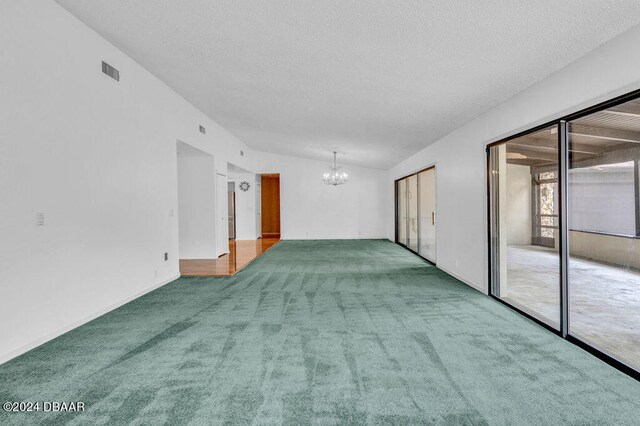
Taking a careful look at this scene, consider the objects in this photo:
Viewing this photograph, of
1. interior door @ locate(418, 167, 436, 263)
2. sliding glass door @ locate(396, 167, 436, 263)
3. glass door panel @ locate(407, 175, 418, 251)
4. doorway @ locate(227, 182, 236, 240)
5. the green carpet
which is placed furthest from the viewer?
doorway @ locate(227, 182, 236, 240)

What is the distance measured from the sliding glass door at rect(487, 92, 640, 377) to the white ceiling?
672 millimetres

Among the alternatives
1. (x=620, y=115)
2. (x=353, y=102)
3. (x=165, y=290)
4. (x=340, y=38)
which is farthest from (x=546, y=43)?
(x=165, y=290)

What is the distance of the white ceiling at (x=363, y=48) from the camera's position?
2.41 m

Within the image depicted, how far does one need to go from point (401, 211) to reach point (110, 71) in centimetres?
866

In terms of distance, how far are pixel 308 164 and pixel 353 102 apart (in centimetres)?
704

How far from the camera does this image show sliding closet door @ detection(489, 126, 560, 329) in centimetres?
382

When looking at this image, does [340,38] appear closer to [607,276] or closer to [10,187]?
[10,187]

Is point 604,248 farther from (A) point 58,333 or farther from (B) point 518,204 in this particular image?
(A) point 58,333

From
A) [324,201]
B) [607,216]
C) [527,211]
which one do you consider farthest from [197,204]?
[607,216]

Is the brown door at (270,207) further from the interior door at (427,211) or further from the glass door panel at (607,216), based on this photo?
the glass door panel at (607,216)

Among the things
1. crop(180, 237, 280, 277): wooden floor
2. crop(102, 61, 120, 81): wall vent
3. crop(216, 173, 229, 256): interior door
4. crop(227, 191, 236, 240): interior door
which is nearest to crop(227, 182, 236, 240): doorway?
crop(227, 191, 236, 240): interior door

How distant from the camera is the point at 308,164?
11.8 metres

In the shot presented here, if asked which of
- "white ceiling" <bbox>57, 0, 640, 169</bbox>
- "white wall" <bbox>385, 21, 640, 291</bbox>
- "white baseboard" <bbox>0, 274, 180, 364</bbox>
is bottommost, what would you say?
"white baseboard" <bbox>0, 274, 180, 364</bbox>

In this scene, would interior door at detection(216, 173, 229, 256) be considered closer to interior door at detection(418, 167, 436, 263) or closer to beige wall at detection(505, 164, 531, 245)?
interior door at detection(418, 167, 436, 263)
